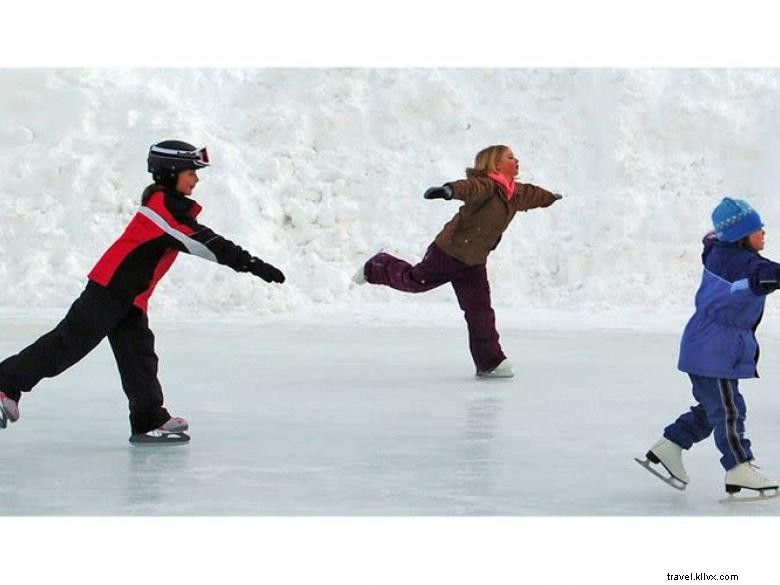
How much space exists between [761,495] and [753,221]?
3.31 feet

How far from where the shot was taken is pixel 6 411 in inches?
267

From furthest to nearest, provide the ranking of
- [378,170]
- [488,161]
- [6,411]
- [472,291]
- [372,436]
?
[378,170]
[472,291]
[488,161]
[372,436]
[6,411]

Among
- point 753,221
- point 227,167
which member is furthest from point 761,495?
point 227,167

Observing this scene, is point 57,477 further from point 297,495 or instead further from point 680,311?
point 680,311

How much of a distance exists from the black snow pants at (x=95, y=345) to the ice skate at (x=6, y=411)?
48 mm

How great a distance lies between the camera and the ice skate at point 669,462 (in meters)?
6.02

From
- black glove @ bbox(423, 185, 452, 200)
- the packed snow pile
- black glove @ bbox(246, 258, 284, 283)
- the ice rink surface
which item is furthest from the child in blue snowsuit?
the packed snow pile

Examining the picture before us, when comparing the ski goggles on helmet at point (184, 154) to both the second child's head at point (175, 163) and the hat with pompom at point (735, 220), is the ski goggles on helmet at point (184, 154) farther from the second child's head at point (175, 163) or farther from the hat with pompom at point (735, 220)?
the hat with pompom at point (735, 220)

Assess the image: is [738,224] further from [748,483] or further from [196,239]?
[196,239]

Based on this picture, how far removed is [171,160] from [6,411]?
128 cm

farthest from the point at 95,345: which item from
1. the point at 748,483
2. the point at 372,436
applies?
the point at 748,483

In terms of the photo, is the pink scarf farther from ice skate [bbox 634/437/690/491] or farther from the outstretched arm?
ice skate [bbox 634/437/690/491]

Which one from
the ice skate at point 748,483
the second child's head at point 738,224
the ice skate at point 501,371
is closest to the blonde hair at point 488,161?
the ice skate at point 501,371

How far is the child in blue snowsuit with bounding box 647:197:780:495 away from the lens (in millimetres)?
5805
